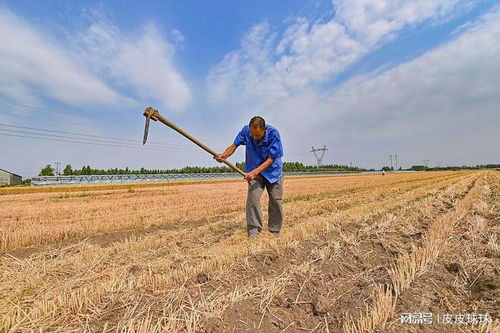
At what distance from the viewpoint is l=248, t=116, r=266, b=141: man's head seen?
4.98 metres

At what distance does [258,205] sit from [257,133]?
3.93 feet

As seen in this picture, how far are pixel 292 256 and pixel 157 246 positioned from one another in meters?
2.42

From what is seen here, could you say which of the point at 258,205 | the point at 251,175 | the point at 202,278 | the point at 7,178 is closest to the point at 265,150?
the point at 251,175

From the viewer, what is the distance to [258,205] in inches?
211

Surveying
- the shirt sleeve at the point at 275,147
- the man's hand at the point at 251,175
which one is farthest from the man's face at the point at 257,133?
the man's hand at the point at 251,175

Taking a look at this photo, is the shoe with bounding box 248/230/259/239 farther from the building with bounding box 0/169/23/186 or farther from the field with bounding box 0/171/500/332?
the building with bounding box 0/169/23/186

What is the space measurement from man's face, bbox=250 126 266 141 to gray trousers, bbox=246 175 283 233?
0.69 meters

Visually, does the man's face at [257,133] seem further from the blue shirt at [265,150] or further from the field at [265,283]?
the field at [265,283]

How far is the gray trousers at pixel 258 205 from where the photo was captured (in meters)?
5.33

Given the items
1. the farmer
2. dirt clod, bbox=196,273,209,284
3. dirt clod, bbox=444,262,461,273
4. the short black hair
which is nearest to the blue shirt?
the farmer

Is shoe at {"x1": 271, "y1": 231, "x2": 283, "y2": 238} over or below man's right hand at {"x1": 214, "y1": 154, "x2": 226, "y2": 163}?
below

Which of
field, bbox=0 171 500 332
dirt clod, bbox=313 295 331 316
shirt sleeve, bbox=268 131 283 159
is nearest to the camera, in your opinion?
field, bbox=0 171 500 332

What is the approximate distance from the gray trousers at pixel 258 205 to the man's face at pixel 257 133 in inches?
27.2

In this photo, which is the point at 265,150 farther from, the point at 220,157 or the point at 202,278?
the point at 202,278
